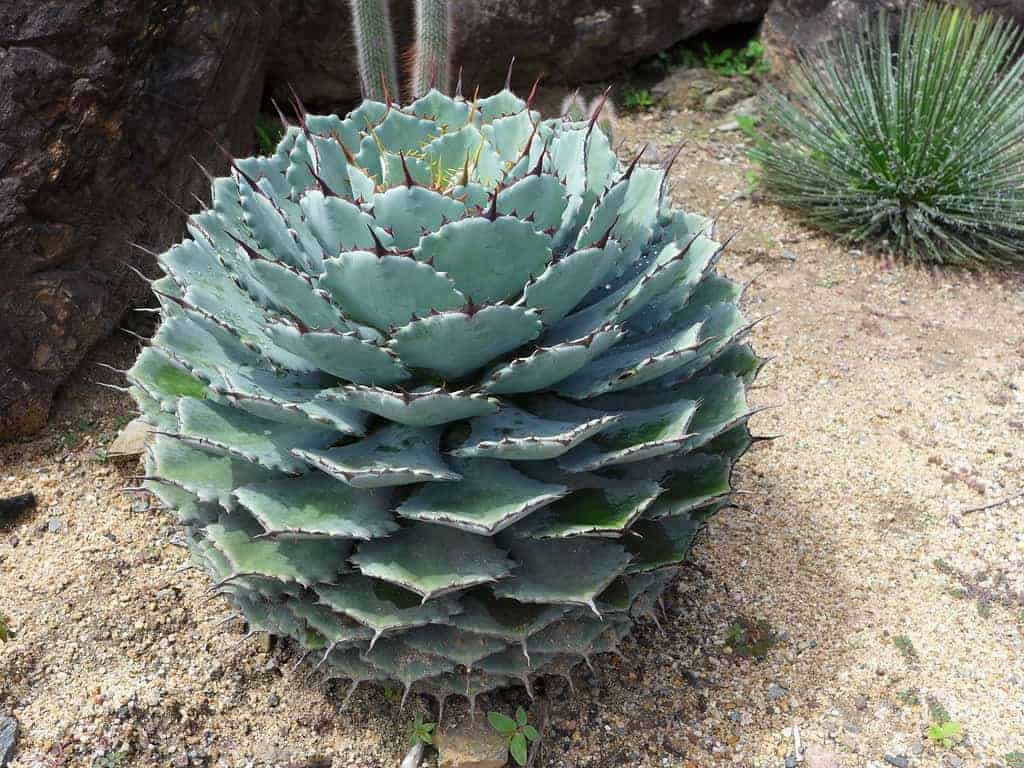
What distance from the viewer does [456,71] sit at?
4.90 metres

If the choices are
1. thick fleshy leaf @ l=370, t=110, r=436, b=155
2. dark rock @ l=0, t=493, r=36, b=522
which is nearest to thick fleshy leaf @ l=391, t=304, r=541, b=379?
thick fleshy leaf @ l=370, t=110, r=436, b=155

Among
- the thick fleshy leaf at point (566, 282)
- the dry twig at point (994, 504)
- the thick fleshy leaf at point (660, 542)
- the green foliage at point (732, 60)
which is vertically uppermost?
the thick fleshy leaf at point (566, 282)

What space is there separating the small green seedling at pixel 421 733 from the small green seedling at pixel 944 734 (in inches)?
45.4

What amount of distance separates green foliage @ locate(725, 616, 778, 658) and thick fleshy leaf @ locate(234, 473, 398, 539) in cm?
111

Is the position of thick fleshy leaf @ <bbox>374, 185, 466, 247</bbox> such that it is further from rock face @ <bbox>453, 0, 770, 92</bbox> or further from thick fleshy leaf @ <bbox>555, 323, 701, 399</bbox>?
rock face @ <bbox>453, 0, 770, 92</bbox>

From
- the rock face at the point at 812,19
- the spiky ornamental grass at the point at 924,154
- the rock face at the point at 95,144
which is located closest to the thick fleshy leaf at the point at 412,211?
the rock face at the point at 95,144

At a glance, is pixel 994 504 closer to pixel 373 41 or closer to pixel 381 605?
pixel 381 605

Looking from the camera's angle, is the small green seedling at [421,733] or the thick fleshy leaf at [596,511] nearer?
the thick fleshy leaf at [596,511]

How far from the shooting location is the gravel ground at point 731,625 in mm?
Answer: 1999

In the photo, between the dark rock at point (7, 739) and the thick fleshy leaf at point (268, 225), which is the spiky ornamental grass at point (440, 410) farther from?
the dark rock at point (7, 739)

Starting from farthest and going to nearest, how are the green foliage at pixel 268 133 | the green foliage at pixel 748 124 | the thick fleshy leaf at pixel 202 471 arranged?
the green foliage at pixel 748 124
the green foliage at pixel 268 133
the thick fleshy leaf at pixel 202 471

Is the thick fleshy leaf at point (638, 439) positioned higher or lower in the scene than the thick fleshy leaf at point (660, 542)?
higher

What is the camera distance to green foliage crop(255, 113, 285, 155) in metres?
4.14

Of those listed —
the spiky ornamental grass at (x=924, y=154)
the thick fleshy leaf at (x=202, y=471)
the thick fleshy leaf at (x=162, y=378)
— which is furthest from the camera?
the spiky ornamental grass at (x=924, y=154)
